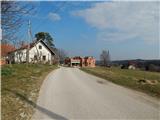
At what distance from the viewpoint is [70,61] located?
103562 millimetres

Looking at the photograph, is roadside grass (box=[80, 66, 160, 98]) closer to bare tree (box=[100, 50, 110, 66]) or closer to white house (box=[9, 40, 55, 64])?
white house (box=[9, 40, 55, 64])

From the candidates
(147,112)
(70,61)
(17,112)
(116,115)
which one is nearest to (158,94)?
(147,112)

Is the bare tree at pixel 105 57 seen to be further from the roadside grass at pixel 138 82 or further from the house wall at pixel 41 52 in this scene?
the roadside grass at pixel 138 82

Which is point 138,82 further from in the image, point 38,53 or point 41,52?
point 41,52

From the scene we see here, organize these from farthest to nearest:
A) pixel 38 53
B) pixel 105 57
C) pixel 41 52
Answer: pixel 105 57
pixel 41 52
pixel 38 53

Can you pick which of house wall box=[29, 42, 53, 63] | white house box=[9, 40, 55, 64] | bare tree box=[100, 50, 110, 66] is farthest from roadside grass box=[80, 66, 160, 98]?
bare tree box=[100, 50, 110, 66]

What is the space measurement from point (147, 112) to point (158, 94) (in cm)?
507

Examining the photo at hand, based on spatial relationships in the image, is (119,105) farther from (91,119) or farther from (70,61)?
(70,61)

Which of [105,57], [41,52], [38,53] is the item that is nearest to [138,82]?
[38,53]

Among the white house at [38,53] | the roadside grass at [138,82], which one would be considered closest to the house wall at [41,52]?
the white house at [38,53]

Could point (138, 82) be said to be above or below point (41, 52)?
below

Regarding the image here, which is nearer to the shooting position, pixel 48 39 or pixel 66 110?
pixel 66 110

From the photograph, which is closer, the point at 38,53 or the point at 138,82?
the point at 138,82

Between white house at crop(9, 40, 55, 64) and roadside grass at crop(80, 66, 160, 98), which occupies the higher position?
white house at crop(9, 40, 55, 64)
